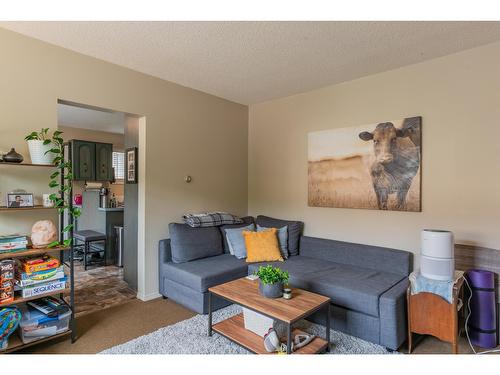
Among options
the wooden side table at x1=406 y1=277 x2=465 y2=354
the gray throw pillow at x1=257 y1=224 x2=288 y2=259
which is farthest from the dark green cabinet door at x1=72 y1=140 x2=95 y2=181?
the wooden side table at x1=406 y1=277 x2=465 y2=354

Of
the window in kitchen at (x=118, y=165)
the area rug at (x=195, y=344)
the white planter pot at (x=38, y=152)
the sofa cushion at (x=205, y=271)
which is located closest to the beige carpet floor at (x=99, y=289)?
the sofa cushion at (x=205, y=271)

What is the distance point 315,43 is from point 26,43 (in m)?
2.41

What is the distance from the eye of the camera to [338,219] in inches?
137

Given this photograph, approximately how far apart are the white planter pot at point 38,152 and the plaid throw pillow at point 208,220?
61.0 inches

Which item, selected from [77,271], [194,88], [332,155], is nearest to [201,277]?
[332,155]

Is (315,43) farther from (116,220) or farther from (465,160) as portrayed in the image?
(116,220)

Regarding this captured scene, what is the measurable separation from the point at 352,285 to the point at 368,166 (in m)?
1.34

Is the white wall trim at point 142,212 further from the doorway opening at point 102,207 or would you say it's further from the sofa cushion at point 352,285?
the sofa cushion at point 352,285

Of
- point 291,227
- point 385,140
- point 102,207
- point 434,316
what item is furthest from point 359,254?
point 102,207

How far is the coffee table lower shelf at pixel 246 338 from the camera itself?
6.73 feet

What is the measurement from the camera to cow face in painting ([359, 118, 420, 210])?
114 inches

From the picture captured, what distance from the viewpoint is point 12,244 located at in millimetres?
2119

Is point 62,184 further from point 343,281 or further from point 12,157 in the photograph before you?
point 343,281

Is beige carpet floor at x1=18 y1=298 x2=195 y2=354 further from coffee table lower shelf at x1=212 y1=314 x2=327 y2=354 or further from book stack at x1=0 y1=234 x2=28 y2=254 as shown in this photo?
book stack at x1=0 y1=234 x2=28 y2=254
